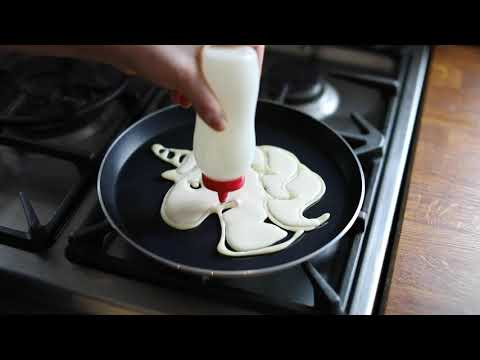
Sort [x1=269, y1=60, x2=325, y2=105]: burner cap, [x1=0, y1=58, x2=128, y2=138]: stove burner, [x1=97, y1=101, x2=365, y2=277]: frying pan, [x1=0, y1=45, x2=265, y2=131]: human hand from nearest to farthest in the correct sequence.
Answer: [x1=0, y1=45, x2=265, y2=131]: human hand
[x1=97, y1=101, x2=365, y2=277]: frying pan
[x1=0, y1=58, x2=128, y2=138]: stove burner
[x1=269, y1=60, x2=325, y2=105]: burner cap

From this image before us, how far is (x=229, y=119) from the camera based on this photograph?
1.85 ft

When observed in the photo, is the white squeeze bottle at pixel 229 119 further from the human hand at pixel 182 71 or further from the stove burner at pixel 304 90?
the stove burner at pixel 304 90

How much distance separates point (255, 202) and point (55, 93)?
402 millimetres

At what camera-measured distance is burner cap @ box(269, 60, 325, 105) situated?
88 cm

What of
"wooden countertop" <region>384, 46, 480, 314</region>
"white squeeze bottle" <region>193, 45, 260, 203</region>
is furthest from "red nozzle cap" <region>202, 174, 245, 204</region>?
"wooden countertop" <region>384, 46, 480, 314</region>

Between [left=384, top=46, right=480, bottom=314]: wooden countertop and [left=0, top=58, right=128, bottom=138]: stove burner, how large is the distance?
51cm

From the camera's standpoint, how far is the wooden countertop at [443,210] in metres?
0.62

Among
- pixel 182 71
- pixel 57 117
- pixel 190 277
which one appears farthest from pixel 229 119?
pixel 57 117

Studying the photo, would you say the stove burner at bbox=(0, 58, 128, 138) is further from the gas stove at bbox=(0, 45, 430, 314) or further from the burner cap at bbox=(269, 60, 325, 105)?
the burner cap at bbox=(269, 60, 325, 105)

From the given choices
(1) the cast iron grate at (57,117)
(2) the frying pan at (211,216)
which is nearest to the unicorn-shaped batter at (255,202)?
(2) the frying pan at (211,216)

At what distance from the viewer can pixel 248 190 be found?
0.71 meters

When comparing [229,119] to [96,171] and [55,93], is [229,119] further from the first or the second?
[55,93]
